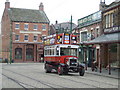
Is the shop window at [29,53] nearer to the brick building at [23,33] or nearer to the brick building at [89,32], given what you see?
the brick building at [23,33]

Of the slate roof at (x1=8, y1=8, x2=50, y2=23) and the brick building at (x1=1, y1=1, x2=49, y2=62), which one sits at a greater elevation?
the slate roof at (x1=8, y1=8, x2=50, y2=23)

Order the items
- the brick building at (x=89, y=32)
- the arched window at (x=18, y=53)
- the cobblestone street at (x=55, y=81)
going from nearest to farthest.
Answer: the cobblestone street at (x=55, y=81), the brick building at (x=89, y=32), the arched window at (x=18, y=53)

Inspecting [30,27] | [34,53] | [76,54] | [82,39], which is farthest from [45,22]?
[76,54]

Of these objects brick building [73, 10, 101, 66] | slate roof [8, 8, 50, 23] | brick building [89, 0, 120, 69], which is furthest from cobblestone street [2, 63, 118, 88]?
slate roof [8, 8, 50, 23]

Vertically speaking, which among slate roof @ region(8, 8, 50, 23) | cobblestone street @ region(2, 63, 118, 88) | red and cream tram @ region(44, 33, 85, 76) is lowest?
cobblestone street @ region(2, 63, 118, 88)

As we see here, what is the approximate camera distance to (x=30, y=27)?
67.8 metres

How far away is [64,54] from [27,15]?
47.2 m

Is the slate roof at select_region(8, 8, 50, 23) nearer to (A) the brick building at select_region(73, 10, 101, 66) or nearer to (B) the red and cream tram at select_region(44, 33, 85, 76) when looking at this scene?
(A) the brick building at select_region(73, 10, 101, 66)

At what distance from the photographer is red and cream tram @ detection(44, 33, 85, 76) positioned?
23.0 metres

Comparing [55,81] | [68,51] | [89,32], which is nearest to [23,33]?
[89,32]

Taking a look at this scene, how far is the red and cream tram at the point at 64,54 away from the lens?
22969 millimetres

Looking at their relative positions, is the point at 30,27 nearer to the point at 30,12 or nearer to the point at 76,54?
the point at 30,12

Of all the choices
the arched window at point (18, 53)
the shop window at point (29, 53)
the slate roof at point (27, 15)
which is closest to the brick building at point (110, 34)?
the arched window at point (18, 53)

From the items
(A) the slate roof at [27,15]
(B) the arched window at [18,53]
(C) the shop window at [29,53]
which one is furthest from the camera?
(A) the slate roof at [27,15]
